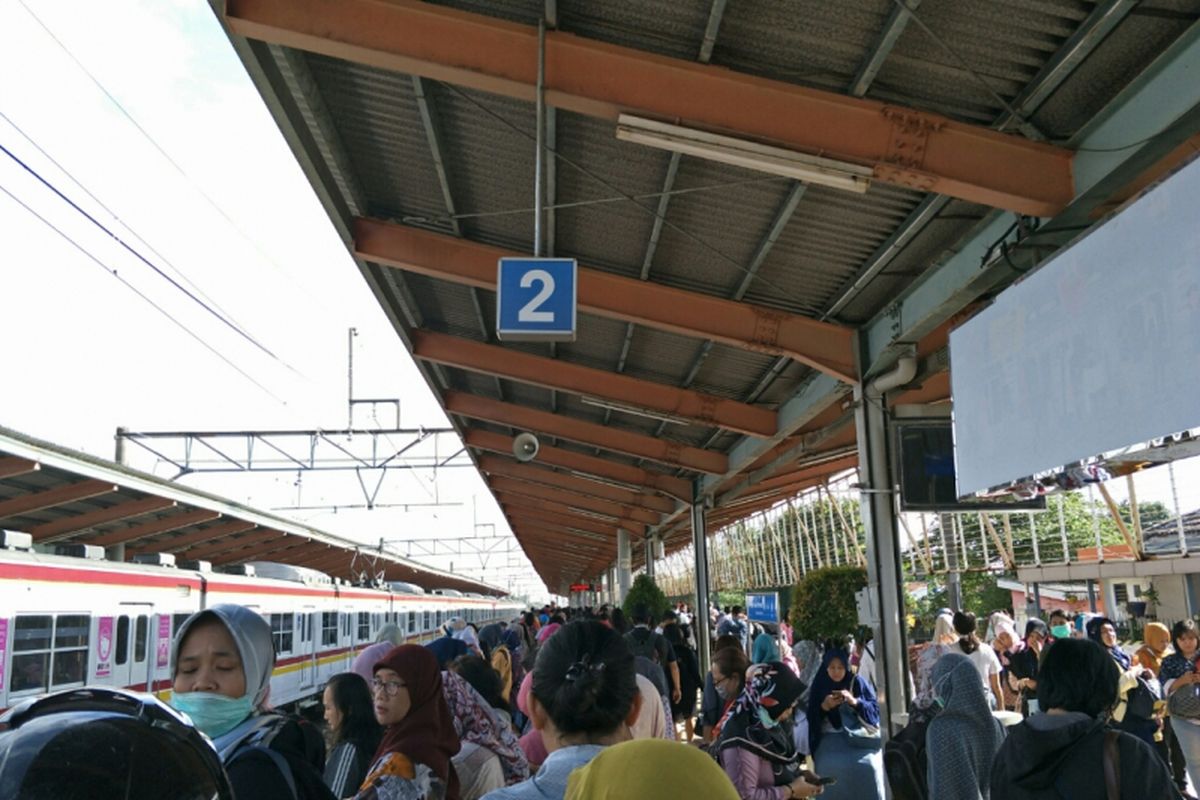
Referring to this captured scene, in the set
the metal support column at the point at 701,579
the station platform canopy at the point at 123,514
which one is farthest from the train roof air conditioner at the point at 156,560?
the metal support column at the point at 701,579

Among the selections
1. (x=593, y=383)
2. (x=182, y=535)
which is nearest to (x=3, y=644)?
(x=593, y=383)

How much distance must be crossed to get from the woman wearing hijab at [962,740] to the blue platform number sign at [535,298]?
351 cm

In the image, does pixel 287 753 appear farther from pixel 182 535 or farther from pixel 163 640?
pixel 182 535

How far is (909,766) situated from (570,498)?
836 inches

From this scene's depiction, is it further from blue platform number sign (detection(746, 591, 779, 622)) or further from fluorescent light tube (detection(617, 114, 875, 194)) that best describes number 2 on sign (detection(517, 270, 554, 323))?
blue platform number sign (detection(746, 591, 779, 622))

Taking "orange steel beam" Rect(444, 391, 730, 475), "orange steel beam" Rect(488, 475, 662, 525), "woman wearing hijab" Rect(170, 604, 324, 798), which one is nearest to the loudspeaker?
"orange steel beam" Rect(444, 391, 730, 475)

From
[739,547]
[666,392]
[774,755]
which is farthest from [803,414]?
[739,547]

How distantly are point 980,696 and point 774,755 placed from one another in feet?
3.25

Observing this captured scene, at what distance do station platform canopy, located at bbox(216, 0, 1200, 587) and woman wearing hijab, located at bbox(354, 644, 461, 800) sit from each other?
3920 millimetres

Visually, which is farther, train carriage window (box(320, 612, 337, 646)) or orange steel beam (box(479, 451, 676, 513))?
orange steel beam (box(479, 451, 676, 513))

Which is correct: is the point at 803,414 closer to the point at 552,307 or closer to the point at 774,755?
the point at 552,307

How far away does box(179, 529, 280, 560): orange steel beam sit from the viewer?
24734 millimetres

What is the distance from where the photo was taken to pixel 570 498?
25.7 metres

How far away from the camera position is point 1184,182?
4875 mm
